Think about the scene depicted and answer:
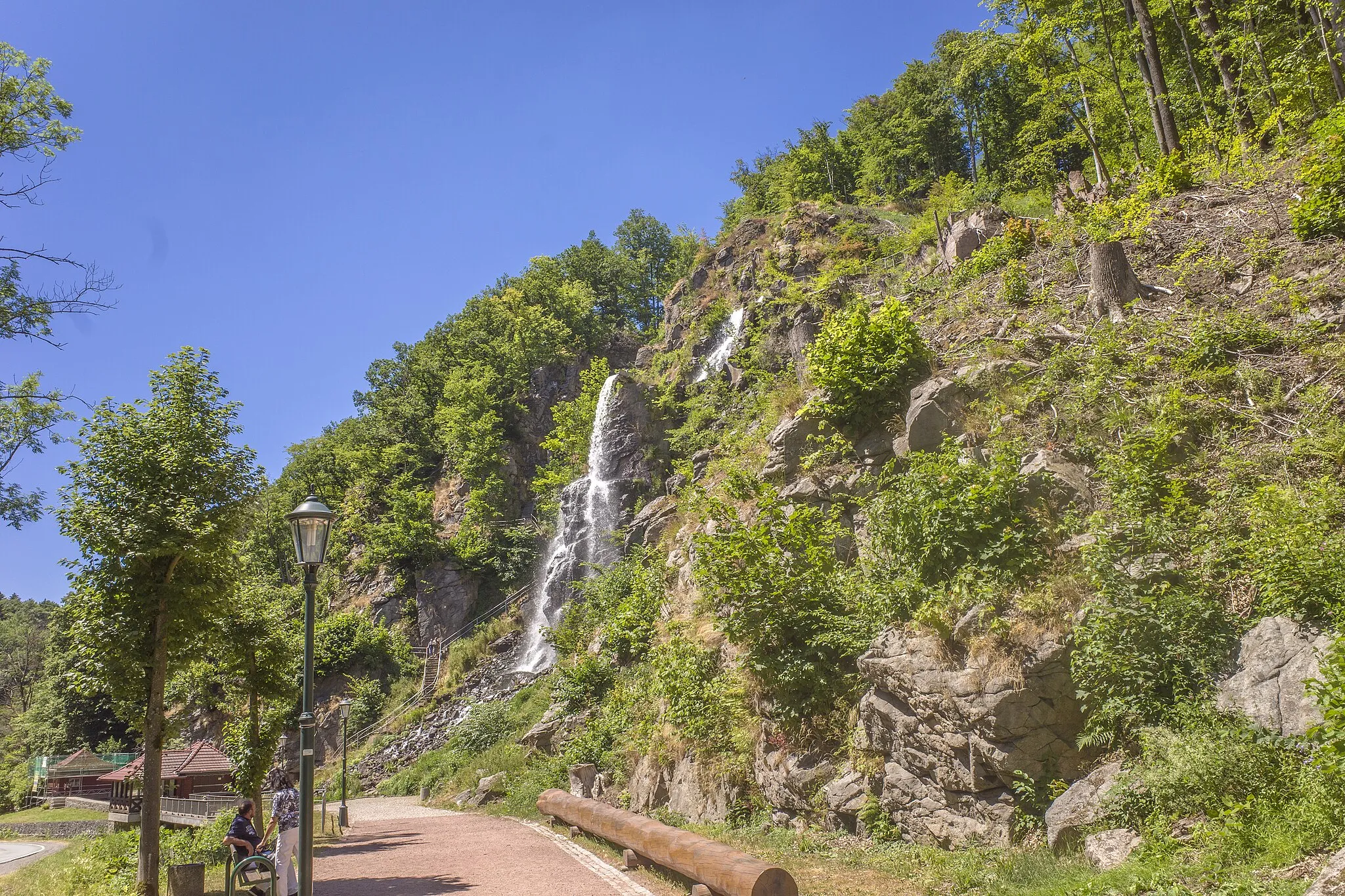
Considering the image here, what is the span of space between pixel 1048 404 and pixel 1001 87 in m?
30.7

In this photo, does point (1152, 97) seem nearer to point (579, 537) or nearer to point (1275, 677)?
point (1275, 677)

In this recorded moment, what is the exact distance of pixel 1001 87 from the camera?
121 feet

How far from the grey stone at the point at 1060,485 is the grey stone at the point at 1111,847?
4344 mm

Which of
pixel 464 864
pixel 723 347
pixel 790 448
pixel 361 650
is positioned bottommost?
pixel 464 864

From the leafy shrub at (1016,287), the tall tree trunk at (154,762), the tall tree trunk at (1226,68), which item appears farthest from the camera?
the tall tree trunk at (1226,68)

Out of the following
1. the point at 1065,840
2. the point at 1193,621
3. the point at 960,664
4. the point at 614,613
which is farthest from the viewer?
the point at 614,613

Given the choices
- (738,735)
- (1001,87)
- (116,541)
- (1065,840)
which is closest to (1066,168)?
(1001,87)

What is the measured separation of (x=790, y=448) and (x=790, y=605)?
14.4 ft

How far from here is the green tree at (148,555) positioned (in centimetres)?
1096

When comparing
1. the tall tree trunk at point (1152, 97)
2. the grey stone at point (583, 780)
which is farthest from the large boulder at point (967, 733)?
the tall tree trunk at point (1152, 97)

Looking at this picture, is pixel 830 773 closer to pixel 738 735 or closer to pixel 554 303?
pixel 738 735

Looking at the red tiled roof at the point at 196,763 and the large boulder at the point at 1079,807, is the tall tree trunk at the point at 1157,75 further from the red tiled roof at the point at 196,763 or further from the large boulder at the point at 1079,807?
the red tiled roof at the point at 196,763

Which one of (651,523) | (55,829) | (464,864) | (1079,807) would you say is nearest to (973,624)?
(1079,807)

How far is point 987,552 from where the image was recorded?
33.4 feet
